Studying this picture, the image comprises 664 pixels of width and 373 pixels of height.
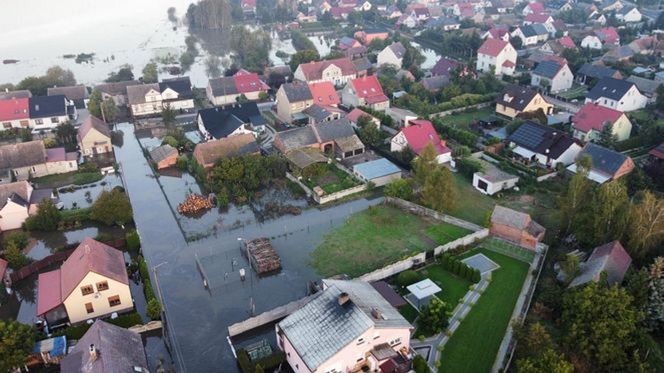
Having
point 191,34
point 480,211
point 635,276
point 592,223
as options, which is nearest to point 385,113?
point 480,211

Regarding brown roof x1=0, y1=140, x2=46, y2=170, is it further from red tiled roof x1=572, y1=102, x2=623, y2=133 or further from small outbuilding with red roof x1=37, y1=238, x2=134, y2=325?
red tiled roof x1=572, y1=102, x2=623, y2=133

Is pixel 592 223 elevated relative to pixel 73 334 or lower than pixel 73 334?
elevated

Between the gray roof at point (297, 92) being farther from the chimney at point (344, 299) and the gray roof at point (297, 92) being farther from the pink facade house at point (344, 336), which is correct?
the chimney at point (344, 299)

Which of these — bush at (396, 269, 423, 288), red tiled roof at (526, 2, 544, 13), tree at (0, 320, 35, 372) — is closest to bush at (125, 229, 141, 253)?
tree at (0, 320, 35, 372)

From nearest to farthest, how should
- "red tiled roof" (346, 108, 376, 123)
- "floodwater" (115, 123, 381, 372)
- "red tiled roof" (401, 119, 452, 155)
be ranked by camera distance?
"floodwater" (115, 123, 381, 372) → "red tiled roof" (401, 119, 452, 155) → "red tiled roof" (346, 108, 376, 123)

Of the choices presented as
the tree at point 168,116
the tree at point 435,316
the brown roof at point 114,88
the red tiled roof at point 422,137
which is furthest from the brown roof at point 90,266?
the brown roof at point 114,88

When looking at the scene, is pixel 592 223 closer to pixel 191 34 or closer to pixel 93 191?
pixel 93 191

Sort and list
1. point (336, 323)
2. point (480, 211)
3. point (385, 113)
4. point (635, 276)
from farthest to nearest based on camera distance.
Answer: point (385, 113) → point (480, 211) → point (635, 276) → point (336, 323)
